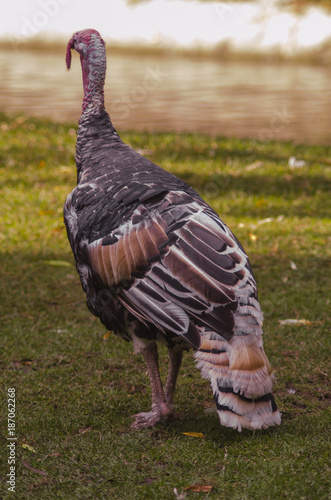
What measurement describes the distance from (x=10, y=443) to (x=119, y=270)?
114cm

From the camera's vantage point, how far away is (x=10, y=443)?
11.8ft

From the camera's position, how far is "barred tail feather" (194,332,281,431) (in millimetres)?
3125

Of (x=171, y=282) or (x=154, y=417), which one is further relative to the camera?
(x=154, y=417)

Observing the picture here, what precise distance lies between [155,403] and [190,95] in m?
12.4

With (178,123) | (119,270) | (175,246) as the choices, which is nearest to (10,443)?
(119,270)

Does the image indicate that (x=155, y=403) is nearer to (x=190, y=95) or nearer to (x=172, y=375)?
(x=172, y=375)

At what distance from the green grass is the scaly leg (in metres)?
0.08

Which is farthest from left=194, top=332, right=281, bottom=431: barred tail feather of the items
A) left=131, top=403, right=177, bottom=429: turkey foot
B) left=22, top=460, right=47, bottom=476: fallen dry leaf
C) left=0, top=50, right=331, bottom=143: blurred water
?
left=0, top=50, right=331, bottom=143: blurred water

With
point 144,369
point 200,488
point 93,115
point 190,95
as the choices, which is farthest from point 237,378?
Result: point 190,95

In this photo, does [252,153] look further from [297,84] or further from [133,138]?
[297,84]

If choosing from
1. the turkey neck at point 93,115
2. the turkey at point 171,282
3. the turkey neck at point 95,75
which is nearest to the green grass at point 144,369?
the turkey at point 171,282

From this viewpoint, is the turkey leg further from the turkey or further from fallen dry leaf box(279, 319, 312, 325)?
fallen dry leaf box(279, 319, 312, 325)

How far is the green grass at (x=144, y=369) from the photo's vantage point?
324cm

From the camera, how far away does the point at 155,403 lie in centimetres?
379
